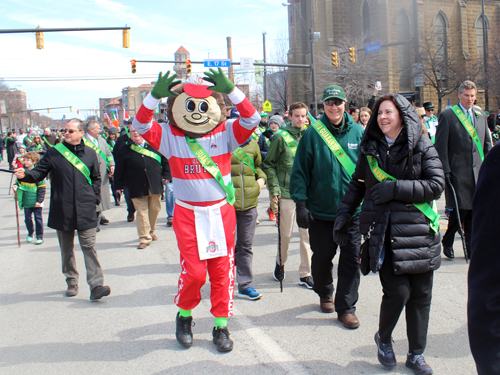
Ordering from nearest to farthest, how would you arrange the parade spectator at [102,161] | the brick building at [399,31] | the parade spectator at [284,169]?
the parade spectator at [284,169]
the parade spectator at [102,161]
the brick building at [399,31]

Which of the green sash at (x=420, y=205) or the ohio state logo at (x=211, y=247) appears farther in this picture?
the ohio state logo at (x=211, y=247)

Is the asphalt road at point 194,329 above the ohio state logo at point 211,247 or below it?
below

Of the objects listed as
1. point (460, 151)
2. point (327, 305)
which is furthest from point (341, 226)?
point (460, 151)

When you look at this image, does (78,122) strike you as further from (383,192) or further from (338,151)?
(383,192)

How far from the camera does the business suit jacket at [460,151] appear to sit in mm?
5930

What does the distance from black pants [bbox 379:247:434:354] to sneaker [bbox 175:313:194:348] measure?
165cm

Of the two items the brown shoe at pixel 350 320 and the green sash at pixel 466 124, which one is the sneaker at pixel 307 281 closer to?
the brown shoe at pixel 350 320

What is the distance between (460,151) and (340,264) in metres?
2.67

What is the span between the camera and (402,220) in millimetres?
3281

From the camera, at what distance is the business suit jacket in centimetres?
593

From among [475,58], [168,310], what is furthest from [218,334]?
[475,58]

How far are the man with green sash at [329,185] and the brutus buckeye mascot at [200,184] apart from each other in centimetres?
74

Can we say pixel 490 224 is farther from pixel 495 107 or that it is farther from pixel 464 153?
pixel 495 107

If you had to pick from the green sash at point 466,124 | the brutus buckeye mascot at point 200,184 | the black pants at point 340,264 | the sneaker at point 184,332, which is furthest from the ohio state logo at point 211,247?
the green sash at point 466,124
